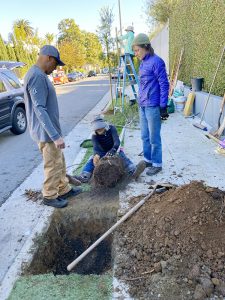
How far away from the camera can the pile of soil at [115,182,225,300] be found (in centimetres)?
256

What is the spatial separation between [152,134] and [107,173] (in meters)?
1.06

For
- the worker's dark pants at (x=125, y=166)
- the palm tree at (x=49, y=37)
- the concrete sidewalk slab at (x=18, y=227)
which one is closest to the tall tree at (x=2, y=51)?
the palm tree at (x=49, y=37)

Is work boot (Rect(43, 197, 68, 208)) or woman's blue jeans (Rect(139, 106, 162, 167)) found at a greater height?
woman's blue jeans (Rect(139, 106, 162, 167))

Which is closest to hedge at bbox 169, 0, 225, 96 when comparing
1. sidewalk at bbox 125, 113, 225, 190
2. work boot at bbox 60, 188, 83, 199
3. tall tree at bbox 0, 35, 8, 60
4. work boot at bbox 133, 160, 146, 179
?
sidewalk at bbox 125, 113, 225, 190

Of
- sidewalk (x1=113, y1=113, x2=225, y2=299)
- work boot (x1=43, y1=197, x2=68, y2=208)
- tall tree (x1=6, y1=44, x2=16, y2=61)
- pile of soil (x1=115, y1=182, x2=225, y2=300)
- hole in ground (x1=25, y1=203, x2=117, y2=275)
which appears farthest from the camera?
A: tall tree (x1=6, y1=44, x2=16, y2=61)

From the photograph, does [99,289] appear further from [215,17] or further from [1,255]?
[215,17]

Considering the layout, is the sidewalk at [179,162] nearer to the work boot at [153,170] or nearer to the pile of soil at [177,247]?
the work boot at [153,170]

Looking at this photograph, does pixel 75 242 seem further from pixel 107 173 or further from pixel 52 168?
pixel 107 173

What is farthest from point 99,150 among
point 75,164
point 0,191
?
point 0,191

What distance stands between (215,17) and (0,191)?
7095mm

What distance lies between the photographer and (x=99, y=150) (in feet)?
16.7

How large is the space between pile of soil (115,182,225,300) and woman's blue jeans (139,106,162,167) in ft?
5.10

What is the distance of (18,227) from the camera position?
12.6 feet

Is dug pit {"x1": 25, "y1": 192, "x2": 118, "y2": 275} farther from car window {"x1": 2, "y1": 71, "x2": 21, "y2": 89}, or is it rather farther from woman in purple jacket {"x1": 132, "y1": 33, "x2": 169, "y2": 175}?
car window {"x1": 2, "y1": 71, "x2": 21, "y2": 89}
